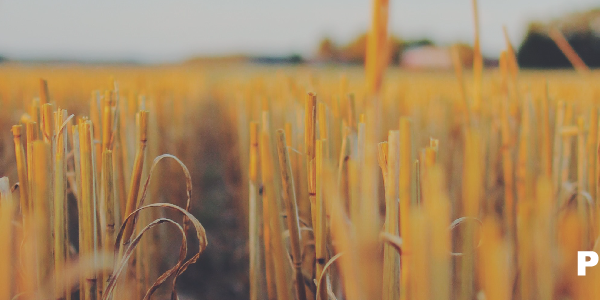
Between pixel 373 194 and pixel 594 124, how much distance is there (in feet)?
1.49

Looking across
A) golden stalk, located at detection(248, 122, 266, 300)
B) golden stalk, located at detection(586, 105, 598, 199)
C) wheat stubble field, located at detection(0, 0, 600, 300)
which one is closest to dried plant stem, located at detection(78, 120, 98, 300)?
wheat stubble field, located at detection(0, 0, 600, 300)

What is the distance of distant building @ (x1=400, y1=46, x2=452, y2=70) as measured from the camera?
47.3 ft

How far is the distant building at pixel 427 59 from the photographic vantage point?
14406mm

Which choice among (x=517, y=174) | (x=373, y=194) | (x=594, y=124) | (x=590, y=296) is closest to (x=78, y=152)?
(x=373, y=194)

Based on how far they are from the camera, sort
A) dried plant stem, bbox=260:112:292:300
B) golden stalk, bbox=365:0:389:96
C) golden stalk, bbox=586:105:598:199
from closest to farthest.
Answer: golden stalk, bbox=365:0:389:96
dried plant stem, bbox=260:112:292:300
golden stalk, bbox=586:105:598:199

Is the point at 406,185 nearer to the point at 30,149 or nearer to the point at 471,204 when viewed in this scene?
the point at 471,204

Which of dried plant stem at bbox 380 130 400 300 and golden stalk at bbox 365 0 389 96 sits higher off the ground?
golden stalk at bbox 365 0 389 96

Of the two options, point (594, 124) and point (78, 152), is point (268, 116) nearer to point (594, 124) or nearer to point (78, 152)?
point (78, 152)

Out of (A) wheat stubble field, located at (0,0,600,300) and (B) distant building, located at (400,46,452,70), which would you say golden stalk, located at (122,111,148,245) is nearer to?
(A) wheat stubble field, located at (0,0,600,300)

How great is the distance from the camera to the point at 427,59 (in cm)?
1573

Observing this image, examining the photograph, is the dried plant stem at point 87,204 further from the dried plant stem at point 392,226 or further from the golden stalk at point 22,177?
the dried plant stem at point 392,226

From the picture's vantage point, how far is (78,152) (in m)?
0.49

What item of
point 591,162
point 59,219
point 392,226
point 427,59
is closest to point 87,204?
point 59,219

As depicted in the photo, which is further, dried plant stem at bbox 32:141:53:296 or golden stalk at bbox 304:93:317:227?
golden stalk at bbox 304:93:317:227
